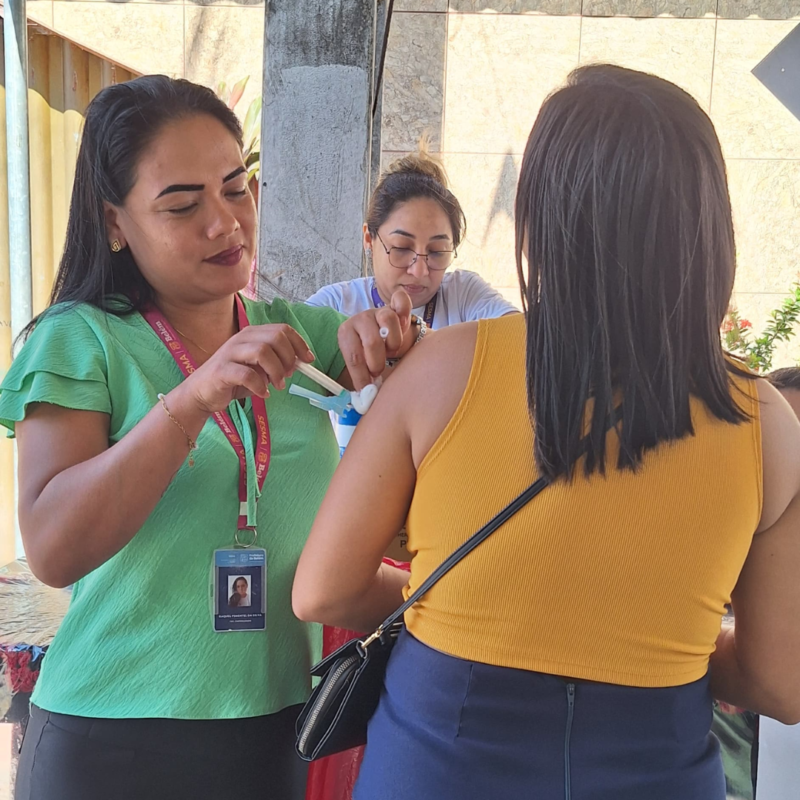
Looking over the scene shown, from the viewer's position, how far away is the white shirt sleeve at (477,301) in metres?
3.26

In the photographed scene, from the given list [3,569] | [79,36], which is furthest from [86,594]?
[79,36]

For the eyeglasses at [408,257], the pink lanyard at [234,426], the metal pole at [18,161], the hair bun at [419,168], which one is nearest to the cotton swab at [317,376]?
the pink lanyard at [234,426]

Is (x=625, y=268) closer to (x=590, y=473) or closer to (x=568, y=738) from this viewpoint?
(x=590, y=473)

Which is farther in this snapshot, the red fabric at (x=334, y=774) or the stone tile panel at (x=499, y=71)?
the stone tile panel at (x=499, y=71)

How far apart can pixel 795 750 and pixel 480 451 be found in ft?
3.95

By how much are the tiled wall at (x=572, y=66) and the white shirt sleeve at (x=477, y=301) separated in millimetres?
3018

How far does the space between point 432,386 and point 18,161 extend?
3.24 meters

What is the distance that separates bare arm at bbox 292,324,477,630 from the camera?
967 millimetres

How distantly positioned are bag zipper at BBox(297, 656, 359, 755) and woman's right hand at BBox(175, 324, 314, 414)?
1.19 ft

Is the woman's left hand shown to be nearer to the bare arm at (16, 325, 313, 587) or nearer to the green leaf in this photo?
the bare arm at (16, 325, 313, 587)

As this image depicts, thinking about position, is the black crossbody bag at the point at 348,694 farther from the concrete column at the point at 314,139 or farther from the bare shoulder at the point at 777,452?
the concrete column at the point at 314,139

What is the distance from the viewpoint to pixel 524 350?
0.97 m

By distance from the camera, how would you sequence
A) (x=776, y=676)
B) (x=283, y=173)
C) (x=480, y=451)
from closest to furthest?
1. (x=480, y=451)
2. (x=776, y=676)
3. (x=283, y=173)

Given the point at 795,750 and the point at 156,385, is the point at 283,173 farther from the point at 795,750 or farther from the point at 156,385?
the point at 795,750
